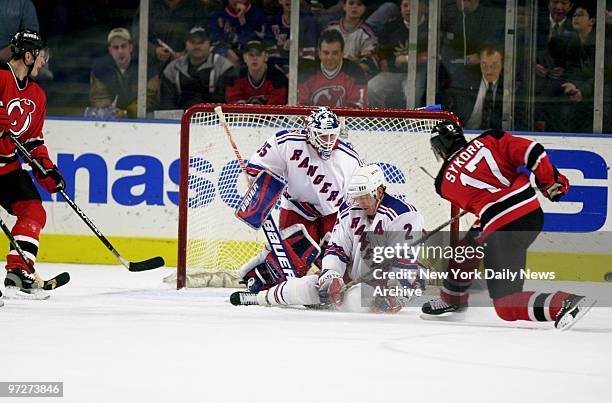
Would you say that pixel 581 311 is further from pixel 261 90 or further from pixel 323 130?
pixel 261 90

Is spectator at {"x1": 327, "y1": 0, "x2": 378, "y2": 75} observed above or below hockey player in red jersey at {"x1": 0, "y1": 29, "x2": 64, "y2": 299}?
above

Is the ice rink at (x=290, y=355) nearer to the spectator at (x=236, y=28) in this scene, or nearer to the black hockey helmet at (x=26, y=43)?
the black hockey helmet at (x=26, y=43)

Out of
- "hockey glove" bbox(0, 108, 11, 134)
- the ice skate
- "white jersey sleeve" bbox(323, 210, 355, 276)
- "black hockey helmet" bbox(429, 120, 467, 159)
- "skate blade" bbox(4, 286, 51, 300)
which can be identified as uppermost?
"hockey glove" bbox(0, 108, 11, 134)

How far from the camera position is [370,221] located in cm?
482

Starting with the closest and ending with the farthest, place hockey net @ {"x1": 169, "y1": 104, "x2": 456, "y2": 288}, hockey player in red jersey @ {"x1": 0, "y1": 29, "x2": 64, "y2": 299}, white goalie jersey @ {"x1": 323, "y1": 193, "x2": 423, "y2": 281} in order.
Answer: white goalie jersey @ {"x1": 323, "y1": 193, "x2": 423, "y2": 281}, hockey player in red jersey @ {"x1": 0, "y1": 29, "x2": 64, "y2": 299}, hockey net @ {"x1": 169, "y1": 104, "x2": 456, "y2": 288}

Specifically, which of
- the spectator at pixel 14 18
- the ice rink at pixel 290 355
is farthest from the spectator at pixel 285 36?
the ice rink at pixel 290 355

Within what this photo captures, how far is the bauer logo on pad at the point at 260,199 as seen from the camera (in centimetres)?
534

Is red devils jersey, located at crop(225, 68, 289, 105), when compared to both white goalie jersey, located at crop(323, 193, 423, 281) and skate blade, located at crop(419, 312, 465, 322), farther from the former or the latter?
skate blade, located at crop(419, 312, 465, 322)

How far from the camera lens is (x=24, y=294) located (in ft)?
17.0

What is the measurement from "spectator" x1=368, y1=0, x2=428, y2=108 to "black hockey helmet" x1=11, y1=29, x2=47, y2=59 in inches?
97.2

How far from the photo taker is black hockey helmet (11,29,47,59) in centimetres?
525

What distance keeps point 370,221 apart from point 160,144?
8.46ft

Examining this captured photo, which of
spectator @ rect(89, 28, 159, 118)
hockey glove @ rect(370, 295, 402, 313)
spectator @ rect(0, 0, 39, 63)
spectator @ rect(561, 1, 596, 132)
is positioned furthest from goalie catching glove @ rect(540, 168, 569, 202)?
spectator @ rect(0, 0, 39, 63)

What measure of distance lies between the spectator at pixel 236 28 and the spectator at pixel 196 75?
0.18 ft
